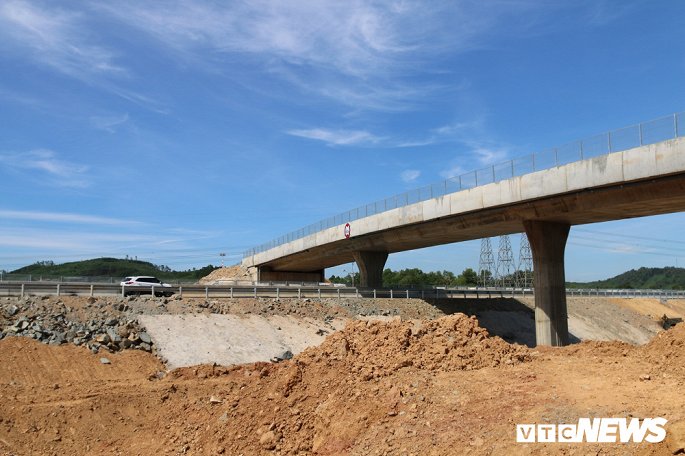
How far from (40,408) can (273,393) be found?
28.8 ft

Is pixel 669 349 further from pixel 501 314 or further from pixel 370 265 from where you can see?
pixel 370 265

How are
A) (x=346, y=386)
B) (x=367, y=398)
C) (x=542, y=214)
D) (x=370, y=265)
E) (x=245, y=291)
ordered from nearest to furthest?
(x=367, y=398) < (x=346, y=386) < (x=542, y=214) < (x=245, y=291) < (x=370, y=265)

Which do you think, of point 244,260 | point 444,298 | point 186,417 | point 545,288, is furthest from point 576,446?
point 244,260

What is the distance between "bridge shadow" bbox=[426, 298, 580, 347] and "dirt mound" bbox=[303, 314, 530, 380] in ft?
107

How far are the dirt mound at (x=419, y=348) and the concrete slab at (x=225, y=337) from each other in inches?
548

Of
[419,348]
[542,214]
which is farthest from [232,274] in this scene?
[419,348]

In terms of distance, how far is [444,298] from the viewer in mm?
55531

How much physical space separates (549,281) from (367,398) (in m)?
30.7

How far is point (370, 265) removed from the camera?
64938mm

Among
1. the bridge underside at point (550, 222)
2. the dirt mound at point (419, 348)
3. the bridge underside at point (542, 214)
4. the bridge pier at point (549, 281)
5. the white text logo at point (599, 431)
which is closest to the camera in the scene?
the white text logo at point (599, 431)

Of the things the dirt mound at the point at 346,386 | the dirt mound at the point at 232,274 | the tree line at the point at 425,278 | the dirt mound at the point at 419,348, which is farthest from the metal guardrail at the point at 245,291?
the tree line at the point at 425,278

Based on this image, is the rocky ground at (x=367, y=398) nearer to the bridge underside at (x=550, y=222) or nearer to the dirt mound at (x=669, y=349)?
the dirt mound at (x=669, y=349)

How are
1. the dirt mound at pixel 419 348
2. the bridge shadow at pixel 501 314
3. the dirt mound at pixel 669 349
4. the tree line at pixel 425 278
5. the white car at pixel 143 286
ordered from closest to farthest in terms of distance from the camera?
the dirt mound at pixel 669 349 < the dirt mound at pixel 419 348 < the white car at pixel 143 286 < the bridge shadow at pixel 501 314 < the tree line at pixel 425 278

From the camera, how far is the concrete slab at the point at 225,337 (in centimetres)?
3016
